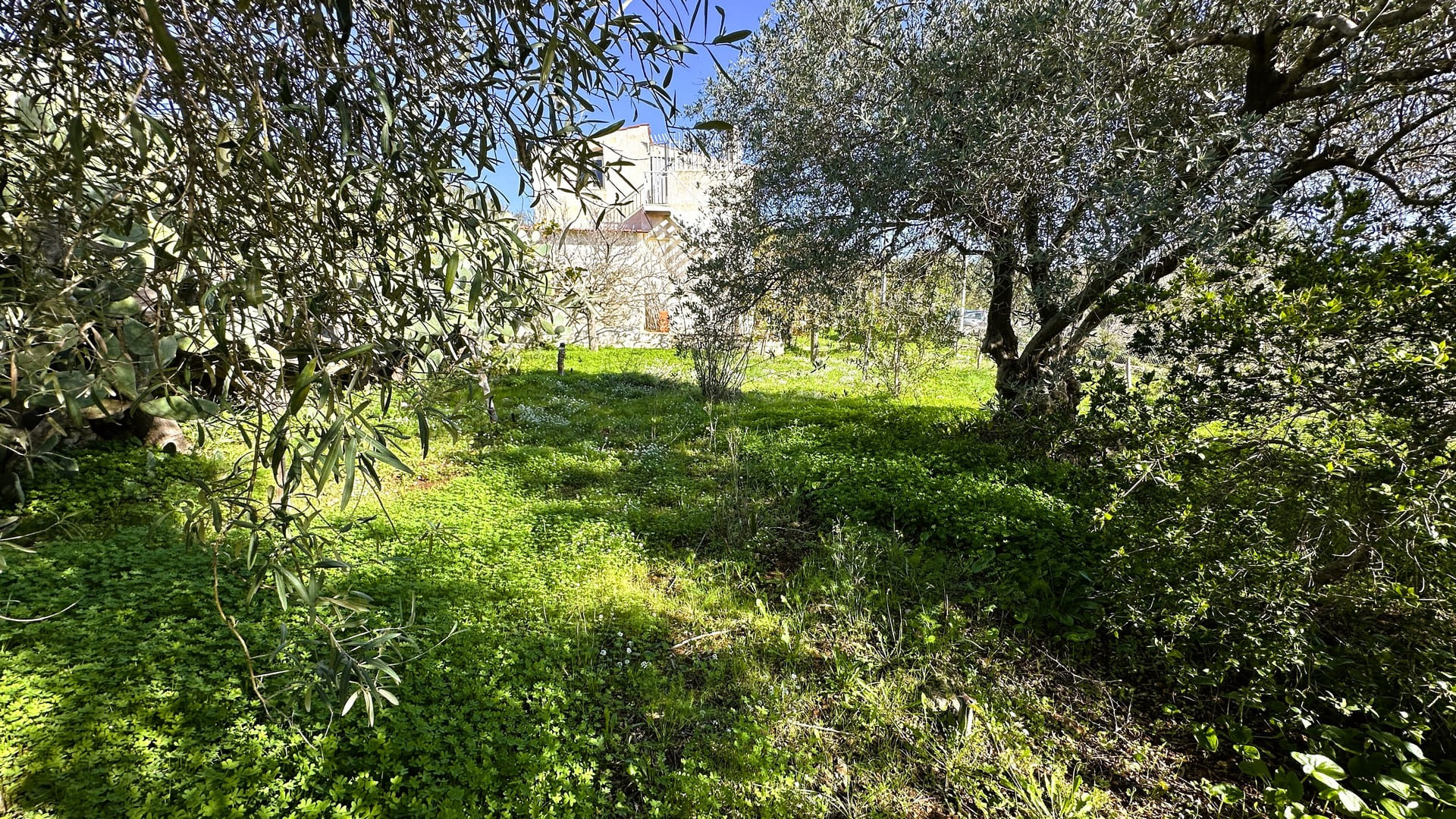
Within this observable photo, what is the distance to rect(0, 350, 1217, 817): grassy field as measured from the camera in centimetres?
230

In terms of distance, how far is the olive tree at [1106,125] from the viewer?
143 inches

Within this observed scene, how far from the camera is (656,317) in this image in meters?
19.7

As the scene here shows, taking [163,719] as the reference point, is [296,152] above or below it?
above

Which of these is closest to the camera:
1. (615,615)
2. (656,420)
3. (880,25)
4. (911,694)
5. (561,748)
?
(561,748)

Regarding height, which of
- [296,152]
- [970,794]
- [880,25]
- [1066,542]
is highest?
[880,25]

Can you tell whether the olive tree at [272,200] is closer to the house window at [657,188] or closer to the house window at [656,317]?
the house window at [656,317]

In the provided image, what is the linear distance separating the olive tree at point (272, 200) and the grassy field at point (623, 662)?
431 millimetres

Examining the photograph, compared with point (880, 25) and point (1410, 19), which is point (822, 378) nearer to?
point (880, 25)

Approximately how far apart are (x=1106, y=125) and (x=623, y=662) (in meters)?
4.42

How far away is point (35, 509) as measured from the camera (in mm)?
3998

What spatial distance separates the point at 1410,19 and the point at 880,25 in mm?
3165

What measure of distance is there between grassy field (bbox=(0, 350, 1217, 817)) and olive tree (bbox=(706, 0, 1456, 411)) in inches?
69.5

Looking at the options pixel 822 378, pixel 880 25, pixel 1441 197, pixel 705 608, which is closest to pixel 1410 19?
pixel 1441 197

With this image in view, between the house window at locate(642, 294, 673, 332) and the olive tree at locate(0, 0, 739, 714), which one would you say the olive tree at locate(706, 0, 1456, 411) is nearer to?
the olive tree at locate(0, 0, 739, 714)
